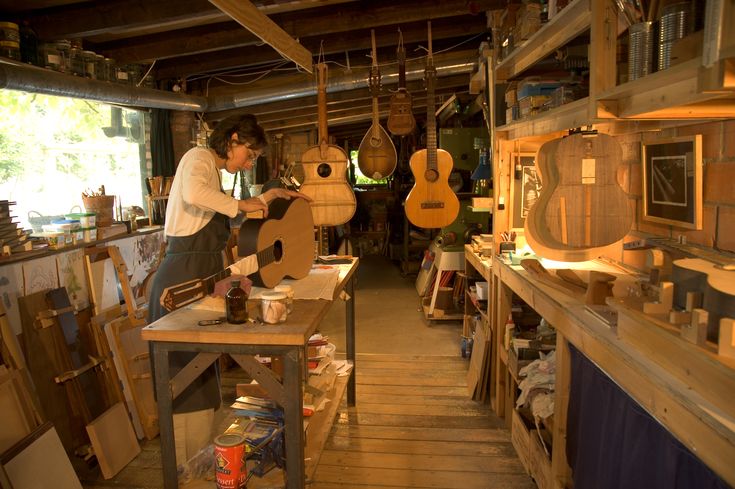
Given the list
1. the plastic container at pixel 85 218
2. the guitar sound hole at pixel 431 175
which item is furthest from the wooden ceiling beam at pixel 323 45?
the plastic container at pixel 85 218

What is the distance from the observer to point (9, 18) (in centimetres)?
327

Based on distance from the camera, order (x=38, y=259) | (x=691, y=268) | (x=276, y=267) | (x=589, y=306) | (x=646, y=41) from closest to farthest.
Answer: (x=691, y=268), (x=646, y=41), (x=589, y=306), (x=276, y=267), (x=38, y=259)

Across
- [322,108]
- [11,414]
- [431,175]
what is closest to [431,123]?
[431,175]

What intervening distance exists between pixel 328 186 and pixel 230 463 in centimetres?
227

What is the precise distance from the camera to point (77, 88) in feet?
11.3

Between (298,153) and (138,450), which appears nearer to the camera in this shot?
(138,450)

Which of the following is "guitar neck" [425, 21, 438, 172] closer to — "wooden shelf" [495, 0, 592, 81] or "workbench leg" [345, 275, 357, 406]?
"wooden shelf" [495, 0, 592, 81]

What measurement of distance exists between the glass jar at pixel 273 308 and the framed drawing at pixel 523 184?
2.42 meters

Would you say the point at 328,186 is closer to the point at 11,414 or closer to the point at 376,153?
the point at 376,153

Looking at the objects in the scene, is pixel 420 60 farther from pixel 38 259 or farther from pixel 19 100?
pixel 38 259

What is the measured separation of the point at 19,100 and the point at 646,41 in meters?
3.82

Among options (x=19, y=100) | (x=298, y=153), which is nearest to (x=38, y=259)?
Result: (x=19, y=100)

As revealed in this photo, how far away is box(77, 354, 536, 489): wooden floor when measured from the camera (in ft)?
10.00

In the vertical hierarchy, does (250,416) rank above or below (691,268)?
below
